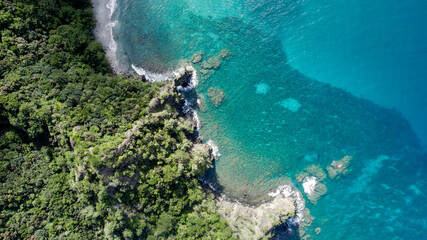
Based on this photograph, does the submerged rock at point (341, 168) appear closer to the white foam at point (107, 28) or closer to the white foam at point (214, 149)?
the white foam at point (214, 149)

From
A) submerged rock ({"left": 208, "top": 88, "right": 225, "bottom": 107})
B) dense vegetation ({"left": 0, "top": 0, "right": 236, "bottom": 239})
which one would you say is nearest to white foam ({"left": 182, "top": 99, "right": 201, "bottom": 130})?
submerged rock ({"left": 208, "top": 88, "right": 225, "bottom": 107})

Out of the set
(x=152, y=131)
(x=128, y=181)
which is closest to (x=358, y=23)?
(x=152, y=131)

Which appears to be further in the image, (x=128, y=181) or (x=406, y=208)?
(x=406, y=208)

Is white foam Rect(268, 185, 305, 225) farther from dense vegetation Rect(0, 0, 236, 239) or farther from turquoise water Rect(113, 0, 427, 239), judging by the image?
dense vegetation Rect(0, 0, 236, 239)

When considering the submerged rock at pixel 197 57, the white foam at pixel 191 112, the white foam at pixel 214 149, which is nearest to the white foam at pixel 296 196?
the white foam at pixel 214 149

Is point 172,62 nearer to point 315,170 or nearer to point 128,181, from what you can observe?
point 128,181

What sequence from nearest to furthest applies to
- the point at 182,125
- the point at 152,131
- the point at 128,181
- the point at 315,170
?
the point at 128,181, the point at 152,131, the point at 182,125, the point at 315,170
